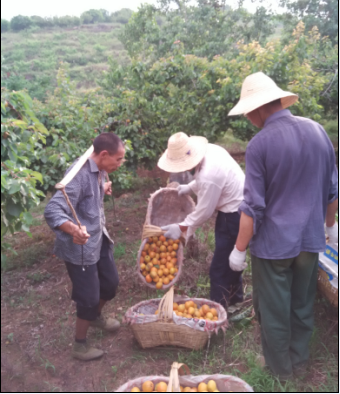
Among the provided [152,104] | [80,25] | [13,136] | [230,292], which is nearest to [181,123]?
[152,104]

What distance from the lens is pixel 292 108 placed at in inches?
231

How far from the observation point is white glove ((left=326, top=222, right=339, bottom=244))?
2.81 meters

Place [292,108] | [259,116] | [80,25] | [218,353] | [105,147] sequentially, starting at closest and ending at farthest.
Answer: [259,116] < [105,147] < [218,353] < [292,108] < [80,25]

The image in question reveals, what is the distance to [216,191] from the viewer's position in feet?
9.73

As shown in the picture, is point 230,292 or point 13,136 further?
point 230,292

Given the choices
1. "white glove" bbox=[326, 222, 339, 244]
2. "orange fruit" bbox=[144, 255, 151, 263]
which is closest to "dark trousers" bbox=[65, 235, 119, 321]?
"orange fruit" bbox=[144, 255, 151, 263]

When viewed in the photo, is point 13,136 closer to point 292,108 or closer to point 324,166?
point 324,166

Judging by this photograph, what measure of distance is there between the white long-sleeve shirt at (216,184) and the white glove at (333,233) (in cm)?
75

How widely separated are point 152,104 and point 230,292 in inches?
152

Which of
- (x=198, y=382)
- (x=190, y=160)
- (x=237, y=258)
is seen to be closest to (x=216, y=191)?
(x=190, y=160)

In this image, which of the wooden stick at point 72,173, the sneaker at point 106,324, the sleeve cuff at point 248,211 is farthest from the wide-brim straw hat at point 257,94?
the sneaker at point 106,324

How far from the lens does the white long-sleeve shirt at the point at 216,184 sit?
9.66ft

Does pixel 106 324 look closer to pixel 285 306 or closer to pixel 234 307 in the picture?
pixel 234 307

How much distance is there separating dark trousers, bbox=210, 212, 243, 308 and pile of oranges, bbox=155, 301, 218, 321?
297 millimetres
